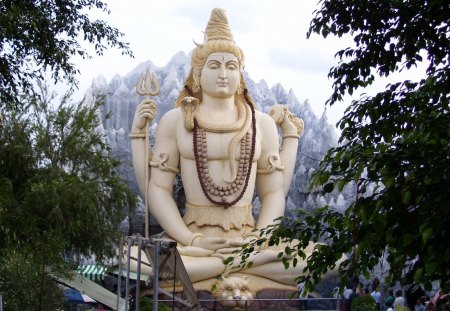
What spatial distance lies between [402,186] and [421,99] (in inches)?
41.0

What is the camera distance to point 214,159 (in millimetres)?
14977

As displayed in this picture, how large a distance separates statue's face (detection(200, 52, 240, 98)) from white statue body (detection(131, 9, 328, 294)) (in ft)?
0.05

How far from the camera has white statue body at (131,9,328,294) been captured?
14.9 metres

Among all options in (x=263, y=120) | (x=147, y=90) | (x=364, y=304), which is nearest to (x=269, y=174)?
(x=263, y=120)

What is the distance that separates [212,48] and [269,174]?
212 centimetres

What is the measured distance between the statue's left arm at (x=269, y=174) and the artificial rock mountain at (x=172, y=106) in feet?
17.8

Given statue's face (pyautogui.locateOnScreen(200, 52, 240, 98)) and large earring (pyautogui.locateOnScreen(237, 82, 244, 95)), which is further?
large earring (pyautogui.locateOnScreen(237, 82, 244, 95))

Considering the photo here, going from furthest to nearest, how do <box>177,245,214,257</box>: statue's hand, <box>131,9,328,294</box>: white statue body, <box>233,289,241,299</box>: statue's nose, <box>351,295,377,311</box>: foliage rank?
<box>131,9,328,294</box>: white statue body < <box>177,245,214,257</box>: statue's hand < <box>233,289,241,299</box>: statue's nose < <box>351,295,377,311</box>: foliage

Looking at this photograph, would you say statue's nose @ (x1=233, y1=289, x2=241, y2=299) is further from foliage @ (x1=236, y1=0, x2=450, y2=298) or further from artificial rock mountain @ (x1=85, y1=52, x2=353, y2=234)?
foliage @ (x1=236, y1=0, x2=450, y2=298)

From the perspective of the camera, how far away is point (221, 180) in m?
15.0

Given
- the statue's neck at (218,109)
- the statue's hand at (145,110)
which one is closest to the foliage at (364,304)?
the statue's neck at (218,109)

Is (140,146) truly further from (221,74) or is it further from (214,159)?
(221,74)

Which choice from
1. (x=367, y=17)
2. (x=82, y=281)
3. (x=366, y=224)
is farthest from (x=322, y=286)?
(x=366, y=224)

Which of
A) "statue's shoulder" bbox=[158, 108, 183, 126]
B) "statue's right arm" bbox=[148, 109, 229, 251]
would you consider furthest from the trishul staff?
"statue's shoulder" bbox=[158, 108, 183, 126]
